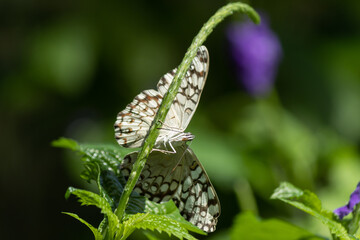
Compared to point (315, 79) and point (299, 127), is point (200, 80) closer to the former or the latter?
point (299, 127)

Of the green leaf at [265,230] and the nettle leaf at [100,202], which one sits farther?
the green leaf at [265,230]

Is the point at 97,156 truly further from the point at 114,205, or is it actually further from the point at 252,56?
the point at 252,56

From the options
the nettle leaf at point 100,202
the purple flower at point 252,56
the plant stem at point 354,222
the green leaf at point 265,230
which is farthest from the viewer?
the purple flower at point 252,56

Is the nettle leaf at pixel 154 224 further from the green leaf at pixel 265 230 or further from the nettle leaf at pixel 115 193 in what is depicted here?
the green leaf at pixel 265 230

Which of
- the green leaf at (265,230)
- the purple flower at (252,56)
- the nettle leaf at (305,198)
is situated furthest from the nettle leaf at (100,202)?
the purple flower at (252,56)

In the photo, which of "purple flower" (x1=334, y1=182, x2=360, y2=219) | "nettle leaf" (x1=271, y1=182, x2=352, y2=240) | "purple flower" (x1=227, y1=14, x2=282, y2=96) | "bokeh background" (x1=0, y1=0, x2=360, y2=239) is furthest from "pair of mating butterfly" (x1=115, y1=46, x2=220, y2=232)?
"bokeh background" (x1=0, y1=0, x2=360, y2=239)

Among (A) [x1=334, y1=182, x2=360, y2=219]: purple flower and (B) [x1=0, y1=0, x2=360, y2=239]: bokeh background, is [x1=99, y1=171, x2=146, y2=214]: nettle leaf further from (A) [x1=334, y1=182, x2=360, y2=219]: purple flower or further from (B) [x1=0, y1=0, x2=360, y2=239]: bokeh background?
(B) [x1=0, y1=0, x2=360, y2=239]: bokeh background

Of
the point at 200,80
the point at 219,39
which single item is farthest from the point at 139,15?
the point at 200,80

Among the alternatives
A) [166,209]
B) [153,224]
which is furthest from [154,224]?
[166,209]
